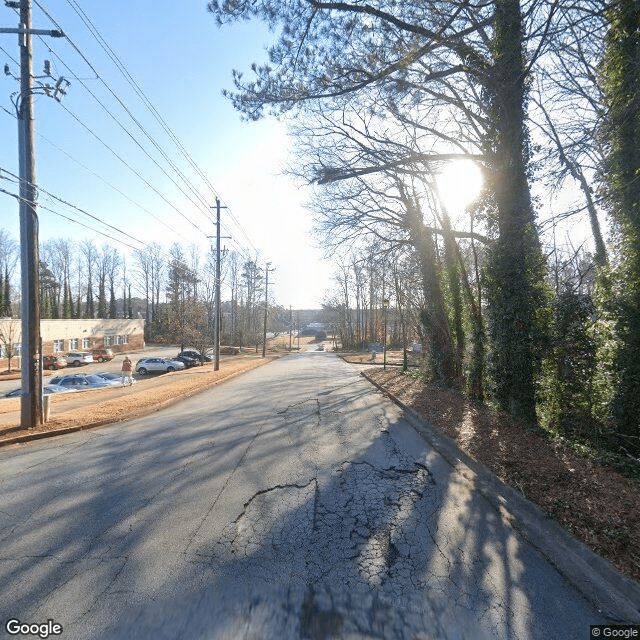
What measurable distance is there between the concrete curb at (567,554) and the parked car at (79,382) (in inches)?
858

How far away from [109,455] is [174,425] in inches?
87.2

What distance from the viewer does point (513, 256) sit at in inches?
315

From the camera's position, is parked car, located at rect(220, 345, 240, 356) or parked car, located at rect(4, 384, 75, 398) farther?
parked car, located at rect(220, 345, 240, 356)

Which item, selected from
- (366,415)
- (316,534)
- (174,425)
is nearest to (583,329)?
(366,415)

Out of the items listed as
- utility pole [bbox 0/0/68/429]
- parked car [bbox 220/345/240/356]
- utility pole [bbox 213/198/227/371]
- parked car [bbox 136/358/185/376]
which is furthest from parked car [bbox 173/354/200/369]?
utility pole [bbox 0/0/68/429]

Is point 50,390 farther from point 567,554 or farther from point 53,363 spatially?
point 567,554

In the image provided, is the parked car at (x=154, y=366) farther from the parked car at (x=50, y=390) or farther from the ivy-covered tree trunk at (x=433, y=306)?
the ivy-covered tree trunk at (x=433, y=306)

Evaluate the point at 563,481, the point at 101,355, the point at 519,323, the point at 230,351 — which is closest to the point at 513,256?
the point at 519,323

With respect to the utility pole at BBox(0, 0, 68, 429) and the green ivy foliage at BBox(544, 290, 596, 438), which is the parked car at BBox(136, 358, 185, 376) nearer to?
the utility pole at BBox(0, 0, 68, 429)

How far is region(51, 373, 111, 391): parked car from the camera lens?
20.9 metres

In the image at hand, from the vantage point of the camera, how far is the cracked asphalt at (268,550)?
263 centimetres

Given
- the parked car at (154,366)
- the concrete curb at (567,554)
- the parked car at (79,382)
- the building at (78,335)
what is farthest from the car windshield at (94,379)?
the concrete curb at (567,554)

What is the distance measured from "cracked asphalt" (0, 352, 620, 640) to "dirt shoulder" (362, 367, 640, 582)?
567 millimetres

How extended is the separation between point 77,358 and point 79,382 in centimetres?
2180
